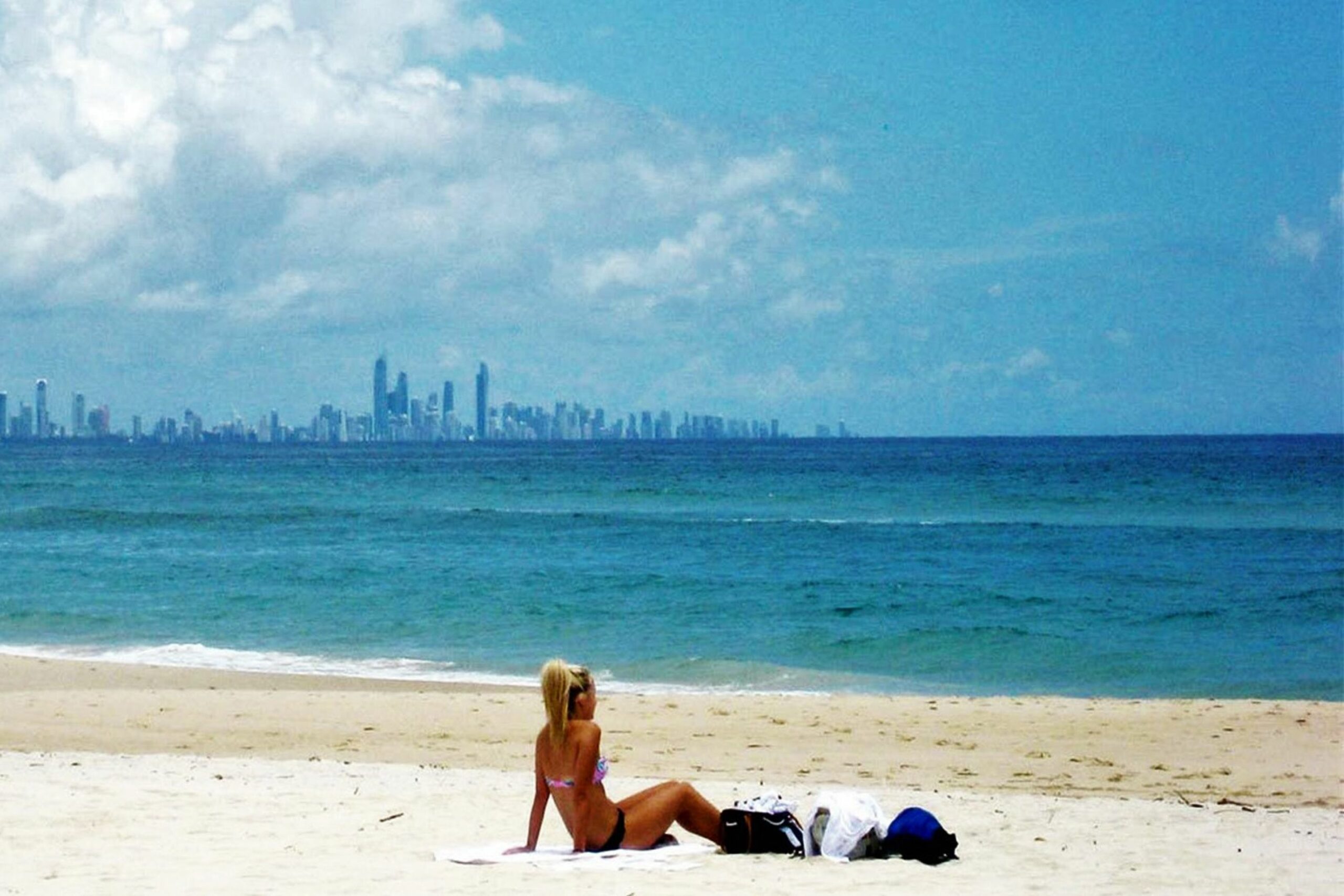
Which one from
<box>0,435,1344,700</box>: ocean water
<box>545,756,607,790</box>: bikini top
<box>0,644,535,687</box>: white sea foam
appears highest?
<box>545,756,607,790</box>: bikini top

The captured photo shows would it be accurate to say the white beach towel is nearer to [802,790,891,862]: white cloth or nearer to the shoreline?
[802,790,891,862]: white cloth

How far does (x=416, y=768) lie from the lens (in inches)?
447

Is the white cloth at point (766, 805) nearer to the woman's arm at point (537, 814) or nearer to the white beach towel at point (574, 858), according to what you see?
the white beach towel at point (574, 858)

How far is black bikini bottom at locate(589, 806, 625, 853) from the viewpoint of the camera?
8.16m

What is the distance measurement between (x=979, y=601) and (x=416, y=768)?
1633 centimetres

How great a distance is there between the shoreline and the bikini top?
338 centimetres

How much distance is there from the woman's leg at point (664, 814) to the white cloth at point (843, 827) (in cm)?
58

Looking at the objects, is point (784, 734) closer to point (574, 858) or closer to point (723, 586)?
point (574, 858)

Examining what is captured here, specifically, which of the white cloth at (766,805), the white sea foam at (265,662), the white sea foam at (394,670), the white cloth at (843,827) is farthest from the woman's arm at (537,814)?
the white sea foam at (265,662)

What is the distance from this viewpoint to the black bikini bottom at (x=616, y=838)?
816 centimetres

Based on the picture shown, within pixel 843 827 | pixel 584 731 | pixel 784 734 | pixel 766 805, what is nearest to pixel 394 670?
pixel 784 734

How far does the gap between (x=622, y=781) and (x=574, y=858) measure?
3044 millimetres

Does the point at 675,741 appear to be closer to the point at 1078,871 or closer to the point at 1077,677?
the point at 1078,871

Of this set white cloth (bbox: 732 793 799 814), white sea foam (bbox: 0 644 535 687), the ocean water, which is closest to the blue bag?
white cloth (bbox: 732 793 799 814)
